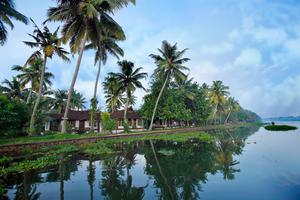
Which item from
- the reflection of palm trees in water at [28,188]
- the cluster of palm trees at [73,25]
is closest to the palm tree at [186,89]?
the cluster of palm trees at [73,25]

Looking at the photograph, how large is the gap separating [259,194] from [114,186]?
530cm

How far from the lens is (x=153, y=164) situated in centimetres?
1149

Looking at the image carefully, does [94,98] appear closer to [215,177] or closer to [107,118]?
[107,118]

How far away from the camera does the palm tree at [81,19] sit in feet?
64.1

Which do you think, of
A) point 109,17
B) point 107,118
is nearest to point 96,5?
point 109,17

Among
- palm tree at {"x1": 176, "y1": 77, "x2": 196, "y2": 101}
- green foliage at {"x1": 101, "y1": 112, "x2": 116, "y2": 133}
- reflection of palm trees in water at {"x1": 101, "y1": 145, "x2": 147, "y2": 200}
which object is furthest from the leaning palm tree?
palm tree at {"x1": 176, "y1": 77, "x2": 196, "y2": 101}

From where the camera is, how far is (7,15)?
17219 millimetres

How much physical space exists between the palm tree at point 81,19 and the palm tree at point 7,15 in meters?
2.86

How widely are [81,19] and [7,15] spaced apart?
6.35m

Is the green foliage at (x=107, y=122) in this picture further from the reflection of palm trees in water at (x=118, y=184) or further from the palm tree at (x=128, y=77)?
the reflection of palm trees in water at (x=118, y=184)

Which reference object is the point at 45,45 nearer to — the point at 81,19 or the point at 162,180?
the point at 81,19

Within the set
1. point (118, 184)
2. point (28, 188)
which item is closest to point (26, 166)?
point (28, 188)

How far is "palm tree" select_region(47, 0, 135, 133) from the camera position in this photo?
19.5 metres

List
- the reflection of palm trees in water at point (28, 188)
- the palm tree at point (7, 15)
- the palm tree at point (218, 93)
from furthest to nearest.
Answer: the palm tree at point (218, 93) → the palm tree at point (7, 15) → the reflection of palm trees in water at point (28, 188)
